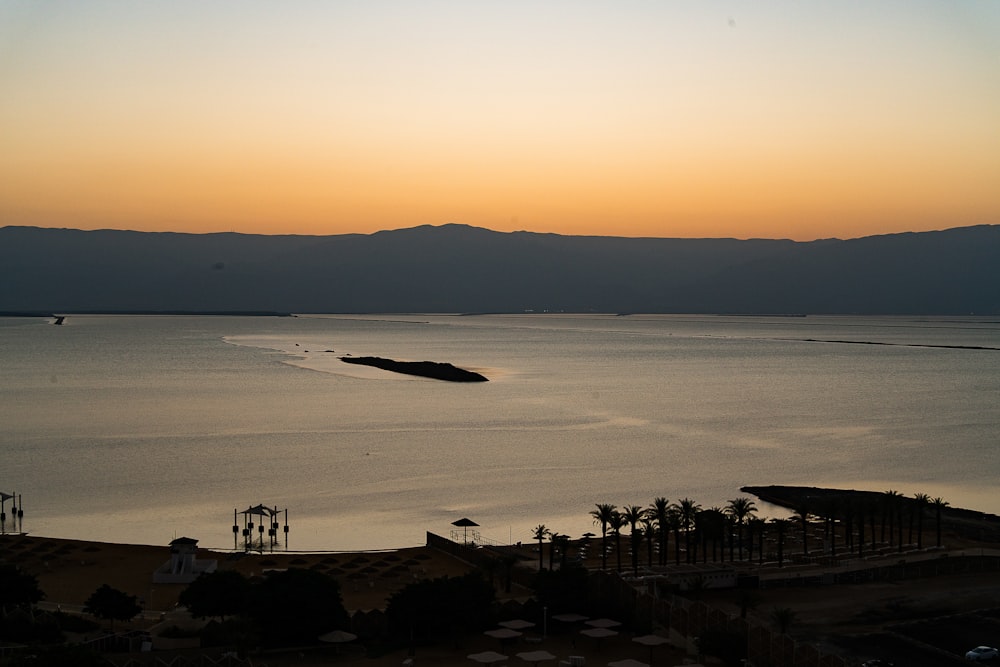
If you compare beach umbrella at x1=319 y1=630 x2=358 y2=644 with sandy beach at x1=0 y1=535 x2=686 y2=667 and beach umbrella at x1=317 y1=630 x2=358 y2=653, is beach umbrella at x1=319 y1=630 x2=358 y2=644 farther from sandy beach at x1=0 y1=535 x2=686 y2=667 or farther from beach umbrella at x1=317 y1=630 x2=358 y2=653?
sandy beach at x1=0 y1=535 x2=686 y2=667

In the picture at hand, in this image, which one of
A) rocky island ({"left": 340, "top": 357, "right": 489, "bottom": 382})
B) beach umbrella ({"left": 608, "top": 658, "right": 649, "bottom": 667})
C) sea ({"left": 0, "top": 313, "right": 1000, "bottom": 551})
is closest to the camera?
beach umbrella ({"left": 608, "top": 658, "right": 649, "bottom": 667})

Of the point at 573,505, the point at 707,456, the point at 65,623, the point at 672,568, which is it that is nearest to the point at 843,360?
the point at 707,456

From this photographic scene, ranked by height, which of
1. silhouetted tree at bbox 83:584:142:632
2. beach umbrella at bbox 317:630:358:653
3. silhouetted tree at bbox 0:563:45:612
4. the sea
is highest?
silhouetted tree at bbox 0:563:45:612

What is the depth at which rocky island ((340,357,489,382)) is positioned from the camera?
3775 inches

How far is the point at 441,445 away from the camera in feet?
173

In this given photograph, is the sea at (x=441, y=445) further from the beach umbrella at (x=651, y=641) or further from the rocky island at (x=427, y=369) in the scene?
the beach umbrella at (x=651, y=641)

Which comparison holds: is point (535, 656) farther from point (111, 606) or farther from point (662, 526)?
point (662, 526)

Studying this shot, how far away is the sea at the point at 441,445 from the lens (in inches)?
1439

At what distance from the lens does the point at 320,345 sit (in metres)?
163

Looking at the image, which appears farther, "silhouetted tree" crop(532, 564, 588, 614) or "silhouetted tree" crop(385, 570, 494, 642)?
"silhouetted tree" crop(532, 564, 588, 614)

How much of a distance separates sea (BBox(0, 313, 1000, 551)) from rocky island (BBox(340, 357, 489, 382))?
2155mm

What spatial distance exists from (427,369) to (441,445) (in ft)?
171

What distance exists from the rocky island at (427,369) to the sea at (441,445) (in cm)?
216

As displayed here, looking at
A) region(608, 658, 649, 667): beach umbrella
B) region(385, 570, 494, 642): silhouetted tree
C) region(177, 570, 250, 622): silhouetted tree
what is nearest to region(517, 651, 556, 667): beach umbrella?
region(608, 658, 649, 667): beach umbrella
